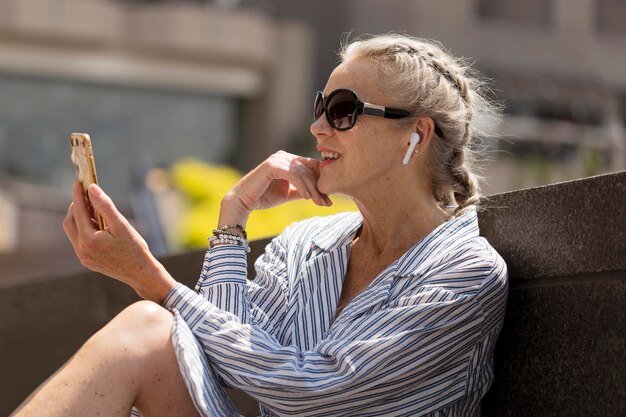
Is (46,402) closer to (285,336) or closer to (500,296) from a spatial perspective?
(285,336)

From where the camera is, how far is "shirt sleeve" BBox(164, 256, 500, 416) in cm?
319

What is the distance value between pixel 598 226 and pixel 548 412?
51cm

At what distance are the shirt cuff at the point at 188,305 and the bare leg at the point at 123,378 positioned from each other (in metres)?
0.08

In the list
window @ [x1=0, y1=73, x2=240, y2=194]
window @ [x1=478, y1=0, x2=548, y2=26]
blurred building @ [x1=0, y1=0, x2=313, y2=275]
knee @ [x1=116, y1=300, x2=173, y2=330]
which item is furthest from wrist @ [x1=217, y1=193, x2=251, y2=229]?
window @ [x1=478, y1=0, x2=548, y2=26]

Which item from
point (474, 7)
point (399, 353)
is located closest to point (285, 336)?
point (399, 353)

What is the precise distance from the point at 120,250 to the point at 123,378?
440 millimetres

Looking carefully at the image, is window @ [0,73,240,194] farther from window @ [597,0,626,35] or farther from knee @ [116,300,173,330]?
knee @ [116,300,173,330]

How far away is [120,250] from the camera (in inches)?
137

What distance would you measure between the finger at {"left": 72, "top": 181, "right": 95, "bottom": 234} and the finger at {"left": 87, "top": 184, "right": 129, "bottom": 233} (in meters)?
0.07

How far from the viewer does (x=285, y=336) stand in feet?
Answer: 11.9

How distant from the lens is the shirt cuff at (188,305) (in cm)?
336

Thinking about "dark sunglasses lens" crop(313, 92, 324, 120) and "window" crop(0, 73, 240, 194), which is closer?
"dark sunglasses lens" crop(313, 92, 324, 120)

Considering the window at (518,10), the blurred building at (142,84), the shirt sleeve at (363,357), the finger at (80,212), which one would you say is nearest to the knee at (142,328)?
the shirt sleeve at (363,357)

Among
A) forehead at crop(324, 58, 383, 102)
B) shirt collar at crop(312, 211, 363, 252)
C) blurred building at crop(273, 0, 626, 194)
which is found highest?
forehead at crop(324, 58, 383, 102)
